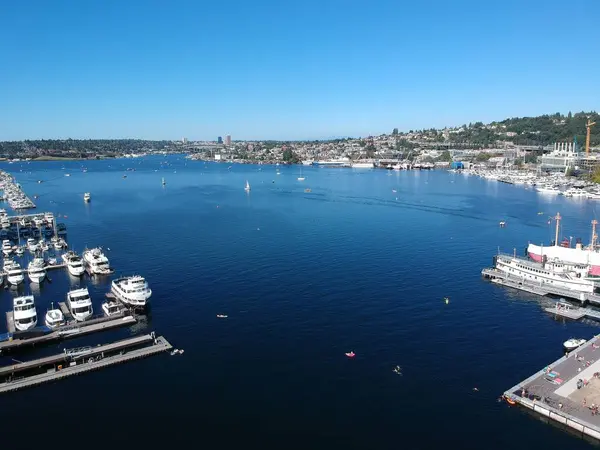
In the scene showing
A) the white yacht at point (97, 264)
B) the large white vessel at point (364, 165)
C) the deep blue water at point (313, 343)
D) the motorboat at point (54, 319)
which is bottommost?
the deep blue water at point (313, 343)

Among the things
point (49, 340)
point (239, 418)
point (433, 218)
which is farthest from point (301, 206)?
point (239, 418)

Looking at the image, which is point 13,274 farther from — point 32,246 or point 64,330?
point 64,330

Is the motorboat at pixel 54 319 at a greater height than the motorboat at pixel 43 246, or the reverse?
the motorboat at pixel 43 246

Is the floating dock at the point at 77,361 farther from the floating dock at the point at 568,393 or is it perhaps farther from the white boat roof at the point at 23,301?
the floating dock at the point at 568,393

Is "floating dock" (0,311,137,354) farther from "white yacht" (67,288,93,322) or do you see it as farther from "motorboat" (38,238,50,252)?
"motorboat" (38,238,50,252)

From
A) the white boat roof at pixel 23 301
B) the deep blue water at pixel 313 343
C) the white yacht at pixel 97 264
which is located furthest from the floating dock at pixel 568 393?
the white yacht at pixel 97 264

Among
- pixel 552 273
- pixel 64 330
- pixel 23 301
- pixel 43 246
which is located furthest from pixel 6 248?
pixel 552 273

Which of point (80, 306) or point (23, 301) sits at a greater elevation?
point (23, 301)
